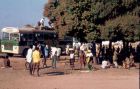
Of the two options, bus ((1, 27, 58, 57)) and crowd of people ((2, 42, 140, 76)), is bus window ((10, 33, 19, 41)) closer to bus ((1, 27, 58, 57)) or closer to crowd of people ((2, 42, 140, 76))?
bus ((1, 27, 58, 57))

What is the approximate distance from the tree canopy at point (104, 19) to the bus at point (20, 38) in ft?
25.8

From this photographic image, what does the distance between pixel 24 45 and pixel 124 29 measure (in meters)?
12.5

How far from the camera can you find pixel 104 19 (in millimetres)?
34031

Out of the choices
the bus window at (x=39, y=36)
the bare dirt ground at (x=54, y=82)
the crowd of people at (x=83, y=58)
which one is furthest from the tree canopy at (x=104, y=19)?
the bus window at (x=39, y=36)

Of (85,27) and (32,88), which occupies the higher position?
(85,27)

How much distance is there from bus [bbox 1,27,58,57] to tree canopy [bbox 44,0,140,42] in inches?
309

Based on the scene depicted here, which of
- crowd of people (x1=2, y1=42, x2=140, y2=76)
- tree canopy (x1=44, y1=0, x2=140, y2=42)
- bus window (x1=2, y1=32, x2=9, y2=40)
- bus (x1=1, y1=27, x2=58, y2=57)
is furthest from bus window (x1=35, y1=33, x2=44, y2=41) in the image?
tree canopy (x1=44, y1=0, x2=140, y2=42)

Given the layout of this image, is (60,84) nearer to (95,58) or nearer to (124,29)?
(124,29)

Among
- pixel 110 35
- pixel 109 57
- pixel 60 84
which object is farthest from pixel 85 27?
pixel 60 84

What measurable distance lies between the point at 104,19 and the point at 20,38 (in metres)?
10.6

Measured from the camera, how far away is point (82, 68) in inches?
1243

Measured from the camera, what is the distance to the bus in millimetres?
41875

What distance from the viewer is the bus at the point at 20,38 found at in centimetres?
4188

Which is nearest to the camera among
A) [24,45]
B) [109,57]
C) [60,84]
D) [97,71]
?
[60,84]
